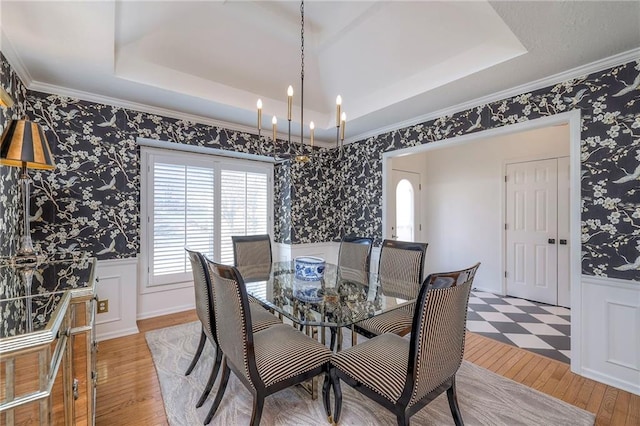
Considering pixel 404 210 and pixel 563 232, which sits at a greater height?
pixel 404 210

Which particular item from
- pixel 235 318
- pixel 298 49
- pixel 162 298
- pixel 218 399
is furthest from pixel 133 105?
pixel 218 399

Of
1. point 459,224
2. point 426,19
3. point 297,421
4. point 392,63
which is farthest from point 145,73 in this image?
point 459,224

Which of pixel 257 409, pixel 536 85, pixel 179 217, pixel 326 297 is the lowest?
pixel 257 409

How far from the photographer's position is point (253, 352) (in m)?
1.41

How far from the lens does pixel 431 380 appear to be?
1340mm

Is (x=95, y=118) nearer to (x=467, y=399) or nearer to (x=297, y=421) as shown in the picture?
(x=297, y=421)

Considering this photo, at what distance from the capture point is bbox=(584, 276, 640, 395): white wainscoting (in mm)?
1972

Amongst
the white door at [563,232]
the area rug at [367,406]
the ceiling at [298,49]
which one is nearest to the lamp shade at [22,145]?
the ceiling at [298,49]

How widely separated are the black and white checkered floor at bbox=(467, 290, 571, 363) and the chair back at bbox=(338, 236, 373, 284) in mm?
1459

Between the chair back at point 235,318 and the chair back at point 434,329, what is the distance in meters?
0.79

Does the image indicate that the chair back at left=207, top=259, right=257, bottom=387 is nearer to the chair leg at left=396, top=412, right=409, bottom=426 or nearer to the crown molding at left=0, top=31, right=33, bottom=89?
the chair leg at left=396, top=412, right=409, bottom=426

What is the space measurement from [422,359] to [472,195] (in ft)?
13.3

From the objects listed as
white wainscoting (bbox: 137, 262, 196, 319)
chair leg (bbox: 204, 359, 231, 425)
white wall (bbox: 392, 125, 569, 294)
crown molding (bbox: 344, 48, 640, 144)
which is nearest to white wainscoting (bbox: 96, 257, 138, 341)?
white wainscoting (bbox: 137, 262, 196, 319)

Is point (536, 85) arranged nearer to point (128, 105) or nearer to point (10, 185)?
point (128, 105)
